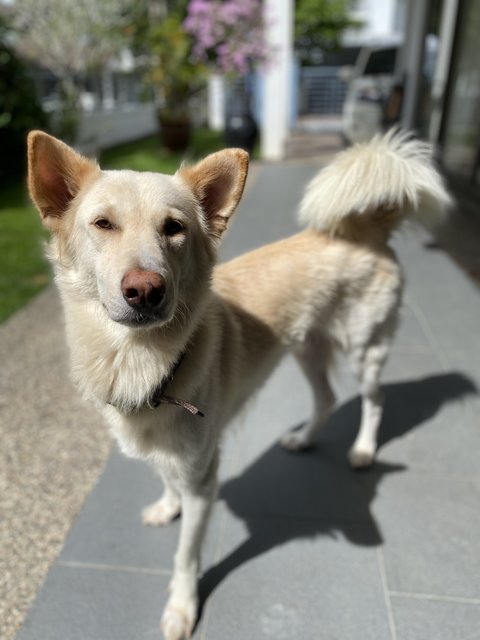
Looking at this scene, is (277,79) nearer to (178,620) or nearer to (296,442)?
(296,442)

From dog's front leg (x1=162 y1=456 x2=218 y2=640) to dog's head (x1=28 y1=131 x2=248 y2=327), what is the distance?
0.76m

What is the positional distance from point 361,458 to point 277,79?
10735 mm

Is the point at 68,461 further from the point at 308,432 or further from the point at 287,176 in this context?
the point at 287,176

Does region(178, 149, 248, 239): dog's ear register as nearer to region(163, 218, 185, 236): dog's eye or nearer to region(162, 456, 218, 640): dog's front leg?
region(163, 218, 185, 236): dog's eye

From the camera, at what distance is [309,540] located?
223 cm

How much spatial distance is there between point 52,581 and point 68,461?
2.59 feet

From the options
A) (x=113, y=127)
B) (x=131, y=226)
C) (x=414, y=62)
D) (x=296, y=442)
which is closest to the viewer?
(x=131, y=226)

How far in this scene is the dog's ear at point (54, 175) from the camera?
1560mm

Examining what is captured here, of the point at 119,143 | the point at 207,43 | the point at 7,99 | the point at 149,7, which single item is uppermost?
the point at 149,7

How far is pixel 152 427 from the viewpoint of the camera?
1762 mm

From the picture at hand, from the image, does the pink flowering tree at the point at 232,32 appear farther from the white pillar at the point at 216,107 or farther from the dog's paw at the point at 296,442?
the dog's paw at the point at 296,442

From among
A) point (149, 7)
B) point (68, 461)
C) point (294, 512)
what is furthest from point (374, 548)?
point (149, 7)

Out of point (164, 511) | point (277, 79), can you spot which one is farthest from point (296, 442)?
point (277, 79)

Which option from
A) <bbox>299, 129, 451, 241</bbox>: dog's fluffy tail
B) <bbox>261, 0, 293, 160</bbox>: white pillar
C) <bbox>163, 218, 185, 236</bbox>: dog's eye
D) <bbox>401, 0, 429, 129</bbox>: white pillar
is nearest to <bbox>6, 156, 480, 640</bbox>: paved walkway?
<bbox>299, 129, 451, 241</bbox>: dog's fluffy tail
